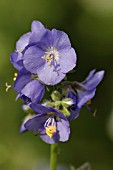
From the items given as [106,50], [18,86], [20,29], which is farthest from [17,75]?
[106,50]

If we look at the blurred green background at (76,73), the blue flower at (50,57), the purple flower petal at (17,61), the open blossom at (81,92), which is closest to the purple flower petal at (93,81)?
the open blossom at (81,92)

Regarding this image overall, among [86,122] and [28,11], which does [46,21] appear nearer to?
[28,11]

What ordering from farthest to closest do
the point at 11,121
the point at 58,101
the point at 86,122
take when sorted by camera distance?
1. the point at 86,122
2. the point at 11,121
3. the point at 58,101

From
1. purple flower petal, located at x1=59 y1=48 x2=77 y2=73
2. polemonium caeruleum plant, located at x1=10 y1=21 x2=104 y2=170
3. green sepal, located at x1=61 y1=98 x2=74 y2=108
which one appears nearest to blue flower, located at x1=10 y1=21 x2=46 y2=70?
polemonium caeruleum plant, located at x1=10 y1=21 x2=104 y2=170

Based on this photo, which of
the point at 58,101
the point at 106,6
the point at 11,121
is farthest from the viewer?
the point at 106,6

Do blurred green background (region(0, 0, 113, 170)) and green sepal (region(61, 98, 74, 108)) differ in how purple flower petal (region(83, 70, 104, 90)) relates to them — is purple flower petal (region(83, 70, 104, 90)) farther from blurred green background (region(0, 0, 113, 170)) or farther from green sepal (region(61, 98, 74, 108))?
blurred green background (region(0, 0, 113, 170))

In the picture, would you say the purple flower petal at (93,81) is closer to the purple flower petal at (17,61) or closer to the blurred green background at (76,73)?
the purple flower petal at (17,61)

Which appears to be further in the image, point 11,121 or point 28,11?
point 28,11
